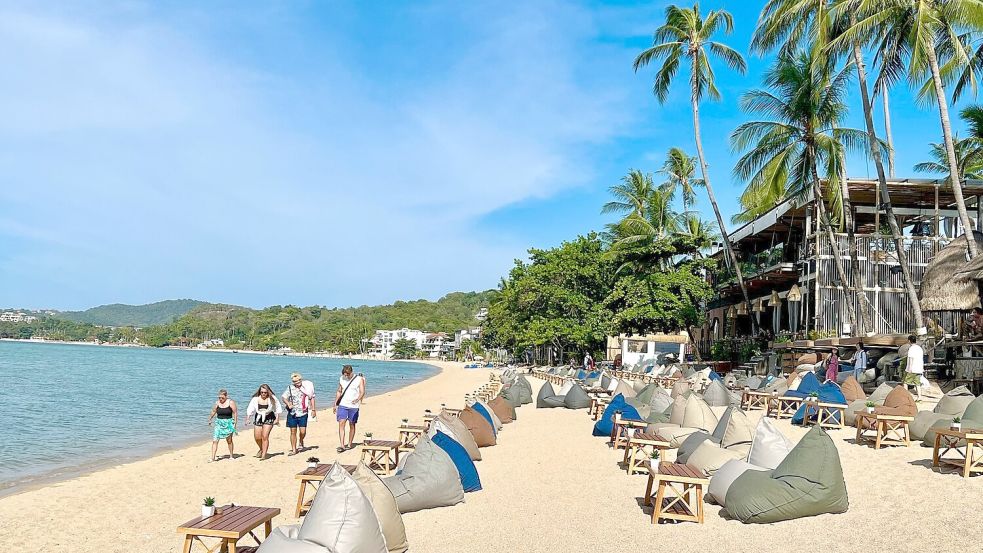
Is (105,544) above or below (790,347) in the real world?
below

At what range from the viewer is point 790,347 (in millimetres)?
21922

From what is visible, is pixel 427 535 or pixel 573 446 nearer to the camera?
pixel 427 535

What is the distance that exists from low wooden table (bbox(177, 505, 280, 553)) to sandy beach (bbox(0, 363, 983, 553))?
131 cm

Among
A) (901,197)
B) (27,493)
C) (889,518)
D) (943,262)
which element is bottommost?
(27,493)

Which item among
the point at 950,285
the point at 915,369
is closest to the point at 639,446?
the point at 915,369

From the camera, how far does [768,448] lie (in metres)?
7.11

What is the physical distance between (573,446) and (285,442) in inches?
225

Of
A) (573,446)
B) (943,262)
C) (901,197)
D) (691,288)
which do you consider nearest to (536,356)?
(691,288)

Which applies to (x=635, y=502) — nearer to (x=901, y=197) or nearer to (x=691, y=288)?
(x=901, y=197)

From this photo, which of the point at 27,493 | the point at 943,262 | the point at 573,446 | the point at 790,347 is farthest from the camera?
the point at 790,347

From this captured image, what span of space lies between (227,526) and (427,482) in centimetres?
252

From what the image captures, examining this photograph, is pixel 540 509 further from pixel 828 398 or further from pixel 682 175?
pixel 682 175

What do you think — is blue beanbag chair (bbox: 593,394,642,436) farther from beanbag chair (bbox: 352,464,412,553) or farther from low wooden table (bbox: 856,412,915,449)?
beanbag chair (bbox: 352,464,412,553)

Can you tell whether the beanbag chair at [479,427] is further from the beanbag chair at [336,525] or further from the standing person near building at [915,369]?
the standing person near building at [915,369]
